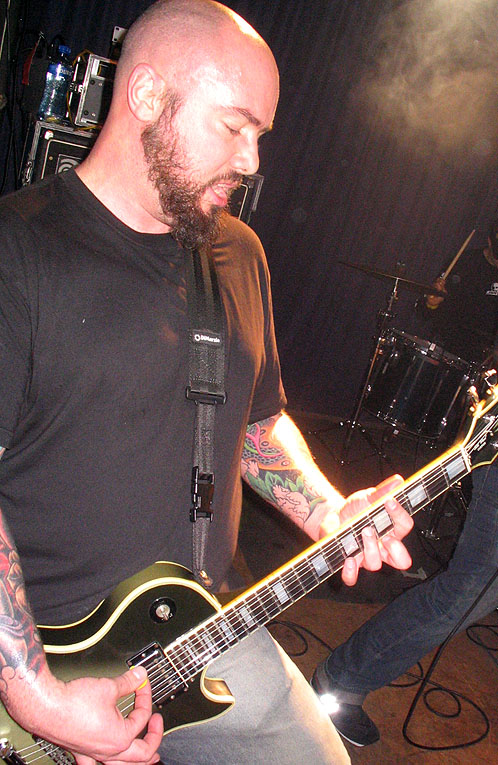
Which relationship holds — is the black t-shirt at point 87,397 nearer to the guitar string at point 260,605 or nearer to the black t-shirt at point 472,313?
the guitar string at point 260,605

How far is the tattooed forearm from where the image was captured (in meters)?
1.09

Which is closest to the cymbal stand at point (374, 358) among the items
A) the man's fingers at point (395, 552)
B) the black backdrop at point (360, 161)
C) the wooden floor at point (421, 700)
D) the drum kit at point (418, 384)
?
the drum kit at point (418, 384)

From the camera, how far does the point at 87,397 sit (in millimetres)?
1323

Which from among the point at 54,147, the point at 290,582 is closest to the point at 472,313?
the point at 54,147

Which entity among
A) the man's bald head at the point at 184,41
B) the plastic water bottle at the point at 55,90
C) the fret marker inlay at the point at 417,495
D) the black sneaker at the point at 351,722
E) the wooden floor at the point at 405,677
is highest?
the man's bald head at the point at 184,41

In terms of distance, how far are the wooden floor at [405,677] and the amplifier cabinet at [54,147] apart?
8.30ft

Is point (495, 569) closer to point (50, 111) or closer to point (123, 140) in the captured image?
point (123, 140)

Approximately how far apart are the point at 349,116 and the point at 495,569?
16.2 ft

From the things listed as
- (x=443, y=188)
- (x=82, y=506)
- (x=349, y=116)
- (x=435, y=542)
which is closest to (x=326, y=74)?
(x=349, y=116)

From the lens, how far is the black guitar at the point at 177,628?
1.31 meters

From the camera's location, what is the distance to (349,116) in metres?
5.98

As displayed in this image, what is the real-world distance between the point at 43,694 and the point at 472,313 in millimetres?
5006

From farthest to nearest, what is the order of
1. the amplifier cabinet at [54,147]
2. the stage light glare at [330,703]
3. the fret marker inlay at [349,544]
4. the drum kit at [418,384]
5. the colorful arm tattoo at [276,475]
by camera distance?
1. the drum kit at [418,384]
2. the amplifier cabinet at [54,147]
3. the stage light glare at [330,703]
4. the colorful arm tattoo at [276,475]
5. the fret marker inlay at [349,544]

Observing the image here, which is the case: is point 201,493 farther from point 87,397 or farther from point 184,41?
point 184,41
